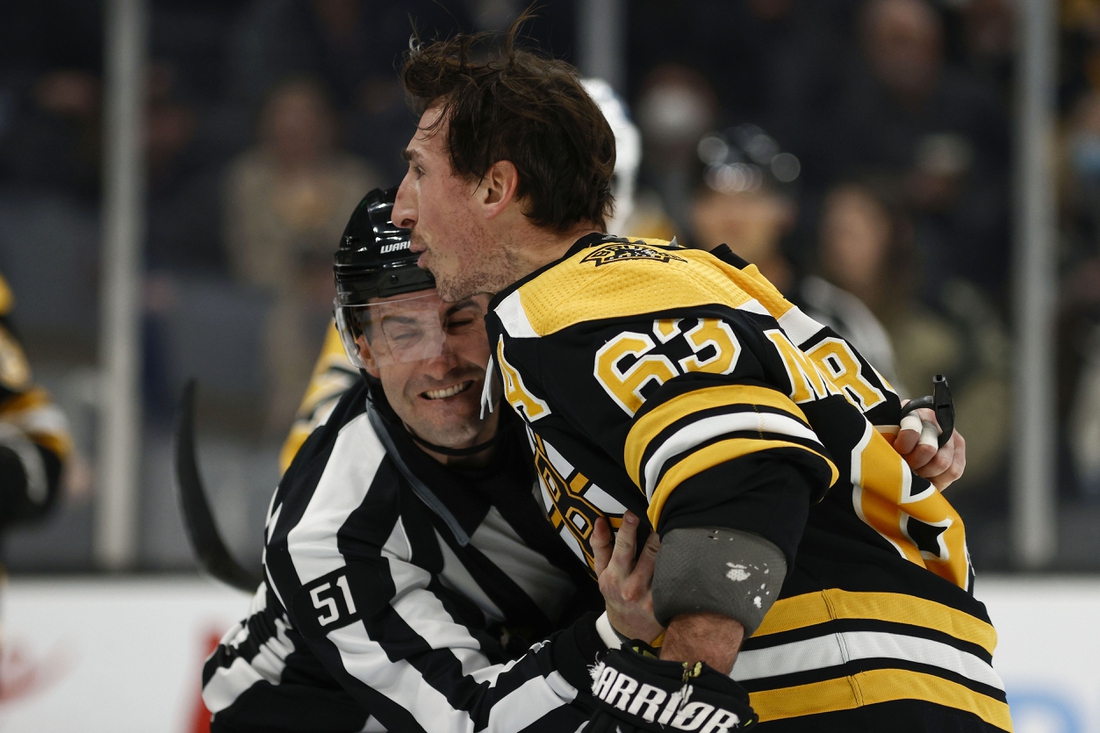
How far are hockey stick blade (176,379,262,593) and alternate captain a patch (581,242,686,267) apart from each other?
3.53ft

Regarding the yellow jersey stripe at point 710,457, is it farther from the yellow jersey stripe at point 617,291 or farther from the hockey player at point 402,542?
the hockey player at point 402,542

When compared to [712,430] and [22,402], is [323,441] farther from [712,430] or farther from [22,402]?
[22,402]

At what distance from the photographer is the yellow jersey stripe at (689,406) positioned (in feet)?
3.77

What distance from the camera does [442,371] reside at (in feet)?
5.57

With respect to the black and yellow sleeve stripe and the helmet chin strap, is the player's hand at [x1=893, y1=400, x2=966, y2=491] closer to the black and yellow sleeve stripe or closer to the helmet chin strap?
the black and yellow sleeve stripe

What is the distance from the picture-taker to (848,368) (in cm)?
152

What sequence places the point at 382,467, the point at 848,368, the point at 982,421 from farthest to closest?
the point at 982,421 → the point at 382,467 → the point at 848,368

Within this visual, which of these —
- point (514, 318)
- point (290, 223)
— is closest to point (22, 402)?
point (290, 223)

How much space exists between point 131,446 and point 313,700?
103 inches

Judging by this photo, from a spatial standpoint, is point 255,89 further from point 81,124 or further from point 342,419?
point 342,419

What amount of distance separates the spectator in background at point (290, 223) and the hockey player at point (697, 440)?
2741 mm

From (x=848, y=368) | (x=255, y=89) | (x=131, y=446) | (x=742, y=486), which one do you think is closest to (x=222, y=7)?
(x=255, y=89)

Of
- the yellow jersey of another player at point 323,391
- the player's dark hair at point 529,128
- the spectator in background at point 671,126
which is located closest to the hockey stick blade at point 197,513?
the yellow jersey of another player at point 323,391

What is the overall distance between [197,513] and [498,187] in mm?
999
